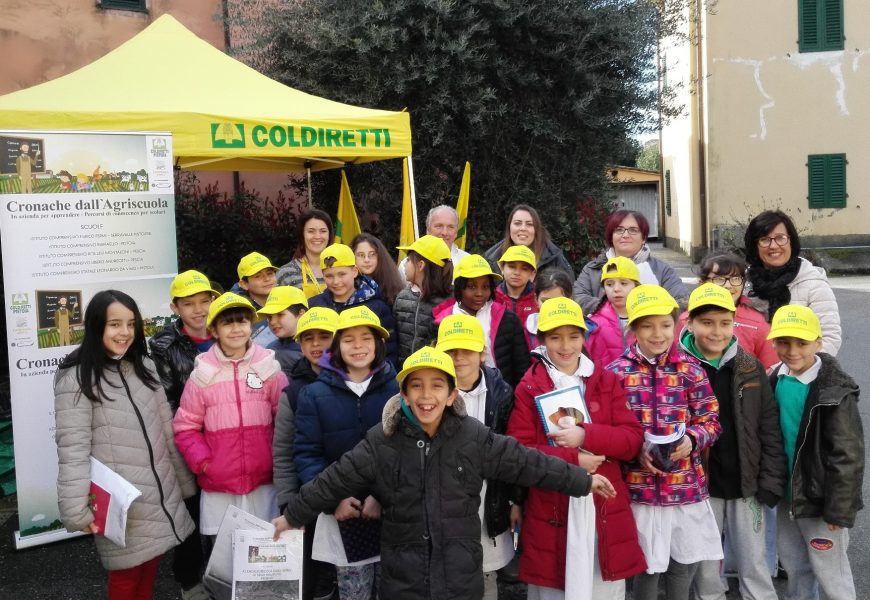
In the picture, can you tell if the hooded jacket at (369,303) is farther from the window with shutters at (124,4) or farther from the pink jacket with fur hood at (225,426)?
the window with shutters at (124,4)

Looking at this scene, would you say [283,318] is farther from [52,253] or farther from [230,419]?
[52,253]

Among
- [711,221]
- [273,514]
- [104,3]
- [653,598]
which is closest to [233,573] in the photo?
[273,514]

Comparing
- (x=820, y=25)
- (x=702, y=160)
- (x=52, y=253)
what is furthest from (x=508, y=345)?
(x=820, y=25)

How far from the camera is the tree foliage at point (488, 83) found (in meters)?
8.21

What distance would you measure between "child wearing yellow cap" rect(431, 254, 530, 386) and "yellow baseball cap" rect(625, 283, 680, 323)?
2.46 ft

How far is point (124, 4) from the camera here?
9453 millimetres

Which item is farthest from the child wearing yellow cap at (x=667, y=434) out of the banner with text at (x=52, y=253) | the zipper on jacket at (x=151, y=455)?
the banner with text at (x=52, y=253)

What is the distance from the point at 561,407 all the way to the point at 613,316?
1119 mm

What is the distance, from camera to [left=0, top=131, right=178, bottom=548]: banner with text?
14.8 feet

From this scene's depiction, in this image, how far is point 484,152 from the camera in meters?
8.96

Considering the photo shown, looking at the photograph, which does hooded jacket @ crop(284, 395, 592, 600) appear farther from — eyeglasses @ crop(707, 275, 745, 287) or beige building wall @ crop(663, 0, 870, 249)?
beige building wall @ crop(663, 0, 870, 249)

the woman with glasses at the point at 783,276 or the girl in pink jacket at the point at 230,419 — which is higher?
the woman with glasses at the point at 783,276

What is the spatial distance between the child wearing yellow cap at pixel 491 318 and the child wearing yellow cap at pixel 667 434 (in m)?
0.74

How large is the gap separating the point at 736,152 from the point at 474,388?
15264 millimetres
